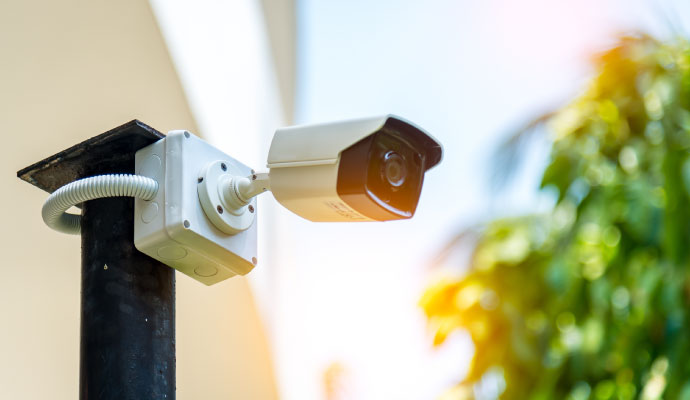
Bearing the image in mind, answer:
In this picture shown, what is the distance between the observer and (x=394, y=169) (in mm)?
561

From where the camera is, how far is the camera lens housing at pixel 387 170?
0.52 metres

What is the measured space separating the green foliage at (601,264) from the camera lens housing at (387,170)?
82 centimetres

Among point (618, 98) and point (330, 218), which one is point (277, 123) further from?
point (330, 218)

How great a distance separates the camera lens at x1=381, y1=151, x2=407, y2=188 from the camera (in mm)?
550

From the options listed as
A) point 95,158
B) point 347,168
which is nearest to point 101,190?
point 95,158

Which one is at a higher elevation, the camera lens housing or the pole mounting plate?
the pole mounting plate

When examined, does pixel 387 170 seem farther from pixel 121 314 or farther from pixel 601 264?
pixel 601 264

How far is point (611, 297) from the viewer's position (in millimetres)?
1398

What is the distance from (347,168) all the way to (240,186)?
10 centimetres

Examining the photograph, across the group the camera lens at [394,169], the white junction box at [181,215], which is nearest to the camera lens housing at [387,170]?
the camera lens at [394,169]

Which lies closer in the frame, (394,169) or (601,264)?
(394,169)

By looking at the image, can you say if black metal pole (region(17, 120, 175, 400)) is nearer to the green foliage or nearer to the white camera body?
the white camera body

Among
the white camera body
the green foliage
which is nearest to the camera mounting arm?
the white camera body

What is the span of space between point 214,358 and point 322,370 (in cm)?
76
